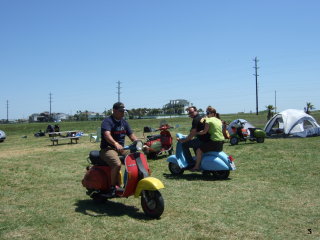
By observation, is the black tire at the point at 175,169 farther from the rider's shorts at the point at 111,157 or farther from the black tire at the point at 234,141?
the black tire at the point at 234,141

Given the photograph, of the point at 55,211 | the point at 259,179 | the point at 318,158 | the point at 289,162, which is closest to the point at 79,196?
the point at 55,211

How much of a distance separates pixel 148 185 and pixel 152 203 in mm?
329

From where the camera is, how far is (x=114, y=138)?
640 cm

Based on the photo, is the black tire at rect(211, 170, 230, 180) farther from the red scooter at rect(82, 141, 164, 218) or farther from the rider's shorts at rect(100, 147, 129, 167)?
the rider's shorts at rect(100, 147, 129, 167)

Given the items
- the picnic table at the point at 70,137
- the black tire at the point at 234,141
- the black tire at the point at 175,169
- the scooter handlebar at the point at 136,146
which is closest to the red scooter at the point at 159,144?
the black tire at the point at 175,169

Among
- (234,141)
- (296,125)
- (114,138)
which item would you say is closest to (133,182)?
(114,138)

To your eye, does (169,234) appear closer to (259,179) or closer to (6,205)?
(6,205)

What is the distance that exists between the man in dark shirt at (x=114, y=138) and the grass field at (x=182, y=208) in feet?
2.28

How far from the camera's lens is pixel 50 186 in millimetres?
8258

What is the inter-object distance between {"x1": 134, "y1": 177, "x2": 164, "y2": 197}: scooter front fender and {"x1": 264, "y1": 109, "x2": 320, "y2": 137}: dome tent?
1560cm

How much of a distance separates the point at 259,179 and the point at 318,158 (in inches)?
150

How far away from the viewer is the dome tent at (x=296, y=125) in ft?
64.1

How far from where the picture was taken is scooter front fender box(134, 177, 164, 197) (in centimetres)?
547

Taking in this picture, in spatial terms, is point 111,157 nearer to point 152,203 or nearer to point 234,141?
point 152,203
